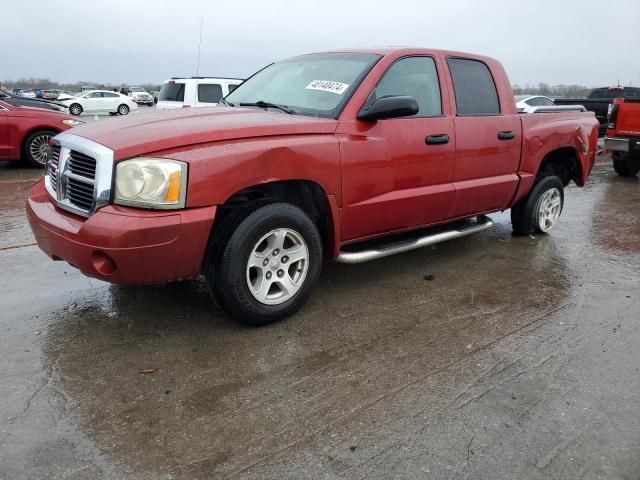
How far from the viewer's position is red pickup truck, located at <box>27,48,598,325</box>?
3027 millimetres

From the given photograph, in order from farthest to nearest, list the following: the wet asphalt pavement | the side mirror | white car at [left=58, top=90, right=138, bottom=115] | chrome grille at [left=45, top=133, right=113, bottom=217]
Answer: white car at [left=58, top=90, right=138, bottom=115] < the side mirror < chrome grille at [left=45, top=133, right=113, bottom=217] < the wet asphalt pavement

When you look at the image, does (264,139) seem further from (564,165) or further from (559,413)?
(564,165)

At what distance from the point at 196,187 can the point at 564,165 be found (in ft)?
15.4

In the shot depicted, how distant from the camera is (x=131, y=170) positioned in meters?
3.02

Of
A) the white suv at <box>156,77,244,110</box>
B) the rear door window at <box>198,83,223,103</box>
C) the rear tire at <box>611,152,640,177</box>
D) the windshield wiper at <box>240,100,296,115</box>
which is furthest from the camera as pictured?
the rear door window at <box>198,83,223,103</box>

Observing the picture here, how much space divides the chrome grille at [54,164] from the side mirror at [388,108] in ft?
6.59

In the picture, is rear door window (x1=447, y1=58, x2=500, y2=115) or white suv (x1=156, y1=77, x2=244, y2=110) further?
white suv (x1=156, y1=77, x2=244, y2=110)

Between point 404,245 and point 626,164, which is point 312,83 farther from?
point 626,164

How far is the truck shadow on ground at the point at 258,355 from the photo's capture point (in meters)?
2.51

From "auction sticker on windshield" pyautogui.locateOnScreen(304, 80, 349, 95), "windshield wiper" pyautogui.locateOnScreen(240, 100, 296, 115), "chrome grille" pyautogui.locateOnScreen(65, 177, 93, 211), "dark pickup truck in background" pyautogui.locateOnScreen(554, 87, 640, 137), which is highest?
"dark pickup truck in background" pyautogui.locateOnScreen(554, 87, 640, 137)

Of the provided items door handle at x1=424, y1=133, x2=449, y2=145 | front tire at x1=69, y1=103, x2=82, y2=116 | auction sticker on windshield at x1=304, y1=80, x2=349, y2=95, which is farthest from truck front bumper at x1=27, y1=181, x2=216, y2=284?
front tire at x1=69, y1=103, x2=82, y2=116

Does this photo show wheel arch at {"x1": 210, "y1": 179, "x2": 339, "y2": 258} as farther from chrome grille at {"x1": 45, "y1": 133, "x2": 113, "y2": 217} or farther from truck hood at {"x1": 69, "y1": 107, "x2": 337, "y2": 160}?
chrome grille at {"x1": 45, "y1": 133, "x2": 113, "y2": 217}

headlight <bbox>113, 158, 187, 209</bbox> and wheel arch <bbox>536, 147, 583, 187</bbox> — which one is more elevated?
wheel arch <bbox>536, 147, 583, 187</bbox>

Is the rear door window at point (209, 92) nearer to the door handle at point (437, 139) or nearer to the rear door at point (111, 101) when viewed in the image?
the door handle at point (437, 139)
